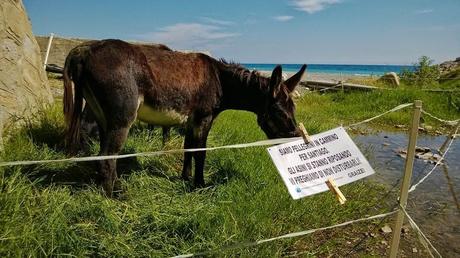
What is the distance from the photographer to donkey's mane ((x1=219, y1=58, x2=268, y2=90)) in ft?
15.1

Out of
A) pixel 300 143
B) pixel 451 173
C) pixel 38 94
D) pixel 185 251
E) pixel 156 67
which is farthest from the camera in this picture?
pixel 451 173

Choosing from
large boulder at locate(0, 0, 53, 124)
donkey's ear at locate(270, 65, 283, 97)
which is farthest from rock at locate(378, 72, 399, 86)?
large boulder at locate(0, 0, 53, 124)

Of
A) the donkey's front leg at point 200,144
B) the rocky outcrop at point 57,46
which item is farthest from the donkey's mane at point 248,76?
the rocky outcrop at point 57,46

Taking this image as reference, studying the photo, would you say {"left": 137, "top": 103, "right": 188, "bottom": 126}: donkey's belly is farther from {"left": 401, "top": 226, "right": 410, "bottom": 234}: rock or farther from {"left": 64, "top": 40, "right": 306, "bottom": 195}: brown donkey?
{"left": 401, "top": 226, "right": 410, "bottom": 234}: rock

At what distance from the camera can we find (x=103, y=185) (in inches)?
148

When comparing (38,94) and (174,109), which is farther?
(38,94)

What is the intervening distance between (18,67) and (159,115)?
7.43 feet

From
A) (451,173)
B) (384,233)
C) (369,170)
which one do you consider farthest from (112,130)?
(451,173)

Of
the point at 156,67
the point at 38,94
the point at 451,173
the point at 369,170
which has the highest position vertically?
the point at 156,67

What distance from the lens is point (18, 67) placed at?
199 inches

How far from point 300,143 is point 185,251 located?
1.17 m

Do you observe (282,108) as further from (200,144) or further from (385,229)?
(385,229)

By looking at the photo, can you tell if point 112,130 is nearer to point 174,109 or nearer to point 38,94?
point 174,109

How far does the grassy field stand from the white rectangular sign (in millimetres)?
926
